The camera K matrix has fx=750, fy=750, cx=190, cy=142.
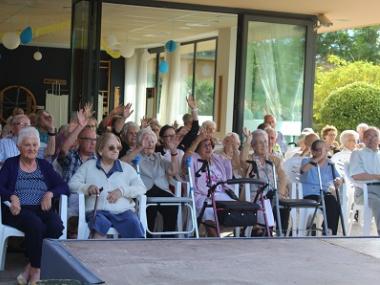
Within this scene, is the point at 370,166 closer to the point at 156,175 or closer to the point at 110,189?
the point at 156,175

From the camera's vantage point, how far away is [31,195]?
18.6 feet

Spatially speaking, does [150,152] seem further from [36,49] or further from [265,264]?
[36,49]

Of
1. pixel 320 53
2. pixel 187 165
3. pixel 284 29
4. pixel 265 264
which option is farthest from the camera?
pixel 320 53

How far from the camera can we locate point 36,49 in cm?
2144

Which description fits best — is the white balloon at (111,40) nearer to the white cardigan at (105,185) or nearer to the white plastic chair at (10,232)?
the white cardigan at (105,185)

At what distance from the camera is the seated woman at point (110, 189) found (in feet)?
19.0

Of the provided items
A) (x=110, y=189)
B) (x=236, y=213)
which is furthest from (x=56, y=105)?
(x=110, y=189)

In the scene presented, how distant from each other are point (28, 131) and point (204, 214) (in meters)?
1.82

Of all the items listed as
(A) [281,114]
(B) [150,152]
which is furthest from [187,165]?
(A) [281,114]

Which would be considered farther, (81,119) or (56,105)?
(56,105)

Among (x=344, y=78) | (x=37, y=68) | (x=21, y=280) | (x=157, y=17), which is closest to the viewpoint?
(x=21, y=280)

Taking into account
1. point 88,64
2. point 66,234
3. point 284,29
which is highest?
point 284,29

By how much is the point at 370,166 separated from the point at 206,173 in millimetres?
1947

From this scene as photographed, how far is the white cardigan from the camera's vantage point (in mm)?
5867
